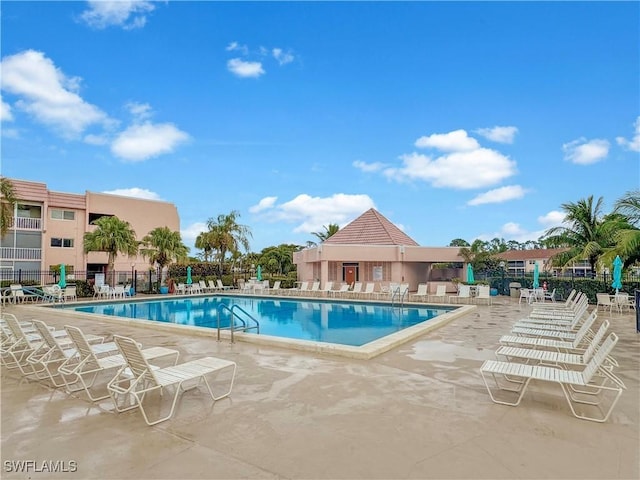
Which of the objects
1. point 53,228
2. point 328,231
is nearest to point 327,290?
point 328,231

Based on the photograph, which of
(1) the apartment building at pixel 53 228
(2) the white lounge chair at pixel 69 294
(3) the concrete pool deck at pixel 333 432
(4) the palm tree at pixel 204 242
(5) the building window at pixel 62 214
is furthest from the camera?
(4) the palm tree at pixel 204 242

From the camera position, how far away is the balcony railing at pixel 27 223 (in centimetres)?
2660

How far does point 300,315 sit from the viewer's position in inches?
658

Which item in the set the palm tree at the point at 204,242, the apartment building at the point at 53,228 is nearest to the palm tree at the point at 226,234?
the palm tree at the point at 204,242

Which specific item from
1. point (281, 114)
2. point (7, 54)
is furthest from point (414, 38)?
point (7, 54)

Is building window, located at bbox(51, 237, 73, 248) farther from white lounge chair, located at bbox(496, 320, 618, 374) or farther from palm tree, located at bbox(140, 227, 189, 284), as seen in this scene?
white lounge chair, located at bbox(496, 320, 618, 374)

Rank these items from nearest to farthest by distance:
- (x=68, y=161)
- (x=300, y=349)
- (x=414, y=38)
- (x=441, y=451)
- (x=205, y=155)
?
(x=441, y=451) → (x=300, y=349) → (x=414, y=38) → (x=68, y=161) → (x=205, y=155)

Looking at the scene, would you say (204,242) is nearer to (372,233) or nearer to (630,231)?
(372,233)

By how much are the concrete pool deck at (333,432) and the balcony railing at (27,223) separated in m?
26.2

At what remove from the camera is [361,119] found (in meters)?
24.1

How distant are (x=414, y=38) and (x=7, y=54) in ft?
51.0

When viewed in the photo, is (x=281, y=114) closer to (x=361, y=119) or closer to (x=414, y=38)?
(x=361, y=119)

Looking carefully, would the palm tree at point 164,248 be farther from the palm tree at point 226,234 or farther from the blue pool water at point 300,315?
the palm tree at point 226,234

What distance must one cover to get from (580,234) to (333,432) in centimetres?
2139
